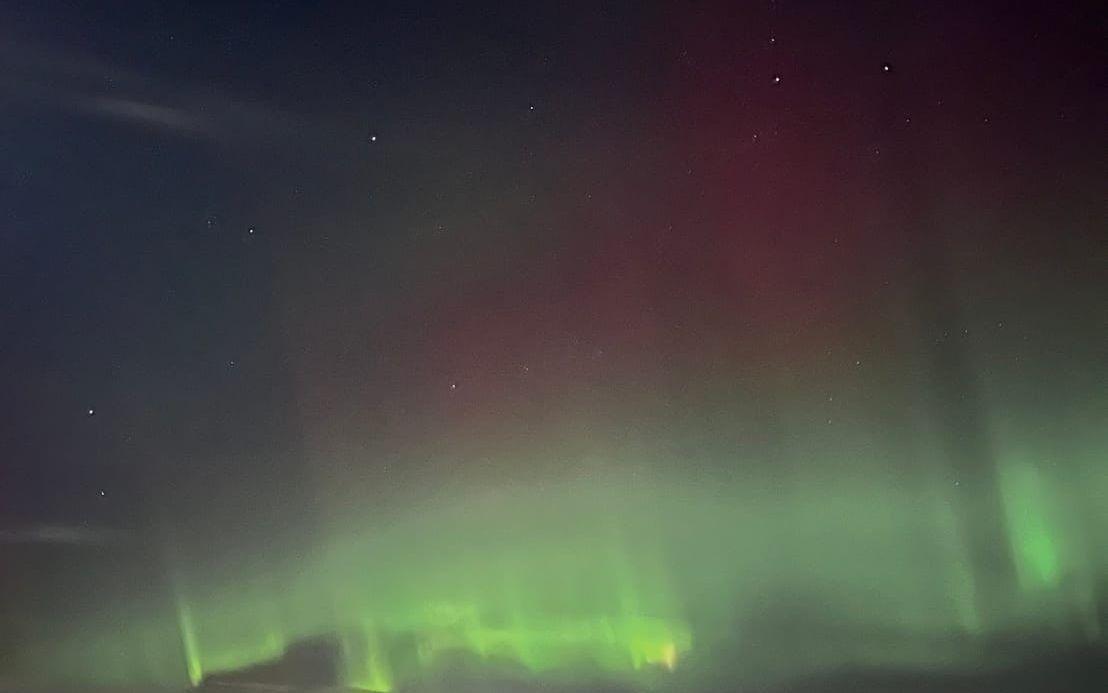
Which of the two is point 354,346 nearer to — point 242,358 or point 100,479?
point 242,358

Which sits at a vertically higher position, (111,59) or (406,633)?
(111,59)

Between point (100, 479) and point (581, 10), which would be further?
point (100, 479)

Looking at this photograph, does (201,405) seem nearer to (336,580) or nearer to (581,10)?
(336,580)

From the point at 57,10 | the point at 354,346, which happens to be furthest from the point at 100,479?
the point at 57,10

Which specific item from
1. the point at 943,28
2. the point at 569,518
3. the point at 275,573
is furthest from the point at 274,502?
the point at 943,28

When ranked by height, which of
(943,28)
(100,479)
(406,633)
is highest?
(943,28)

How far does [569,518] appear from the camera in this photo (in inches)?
21.3

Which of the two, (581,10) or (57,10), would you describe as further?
(57,10)

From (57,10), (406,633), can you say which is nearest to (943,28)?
(406,633)

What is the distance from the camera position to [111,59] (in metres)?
0.64

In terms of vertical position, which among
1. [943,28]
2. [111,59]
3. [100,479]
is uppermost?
[111,59]

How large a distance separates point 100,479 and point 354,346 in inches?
8.0

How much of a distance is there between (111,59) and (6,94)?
87mm

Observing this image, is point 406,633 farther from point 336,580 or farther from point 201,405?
point 201,405
